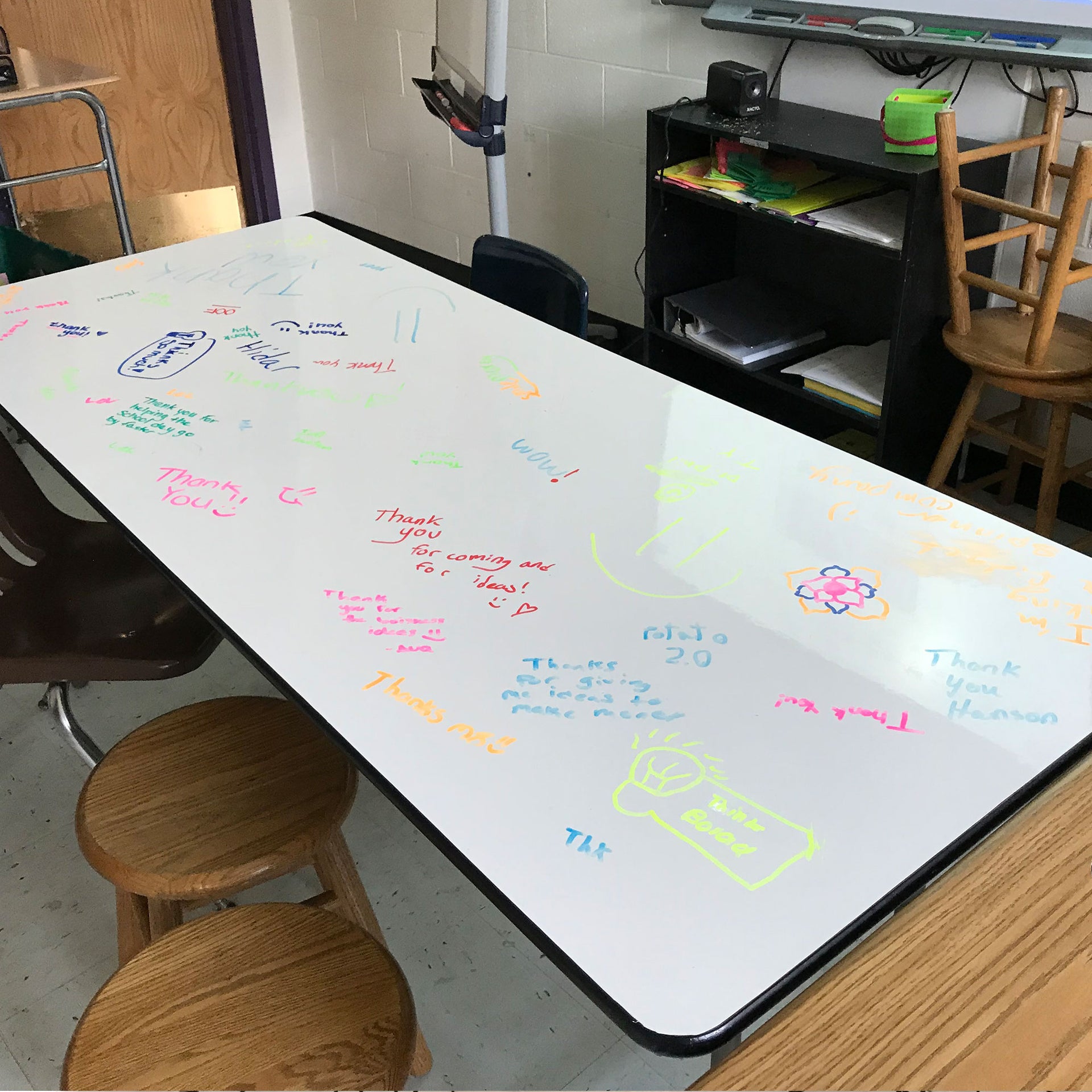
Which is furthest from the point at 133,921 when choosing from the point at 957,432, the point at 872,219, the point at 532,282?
the point at 872,219

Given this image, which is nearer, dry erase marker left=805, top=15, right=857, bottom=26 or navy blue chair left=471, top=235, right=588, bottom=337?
navy blue chair left=471, top=235, right=588, bottom=337

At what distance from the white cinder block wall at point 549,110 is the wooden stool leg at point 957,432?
61 centimetres

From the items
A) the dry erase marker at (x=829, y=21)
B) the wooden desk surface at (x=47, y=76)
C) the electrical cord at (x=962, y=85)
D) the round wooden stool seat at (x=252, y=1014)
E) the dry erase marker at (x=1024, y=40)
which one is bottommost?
the round wooden stool seat at (x=252, y=1014)

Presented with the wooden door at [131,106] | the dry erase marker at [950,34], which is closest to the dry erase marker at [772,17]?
the dry erase marker at [950,34]

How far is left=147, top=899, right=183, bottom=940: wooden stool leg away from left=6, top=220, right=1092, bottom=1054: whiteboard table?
471 millimetres

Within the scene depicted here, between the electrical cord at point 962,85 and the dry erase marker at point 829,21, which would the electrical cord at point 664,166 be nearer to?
the dry erase marker at point 829,21

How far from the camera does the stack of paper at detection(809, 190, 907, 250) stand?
95.1 inches

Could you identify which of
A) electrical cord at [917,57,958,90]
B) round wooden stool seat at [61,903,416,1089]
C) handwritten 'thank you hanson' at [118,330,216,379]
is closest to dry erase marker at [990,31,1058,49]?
electrical cord at [917,57,958,90]

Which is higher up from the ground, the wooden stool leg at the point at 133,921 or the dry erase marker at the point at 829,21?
the dry erase marker at the point at 829,21

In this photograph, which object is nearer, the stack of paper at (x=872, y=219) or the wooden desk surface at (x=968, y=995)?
the wooden desk surface at (x=968, y=995)

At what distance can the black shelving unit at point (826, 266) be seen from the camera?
2.40 meters

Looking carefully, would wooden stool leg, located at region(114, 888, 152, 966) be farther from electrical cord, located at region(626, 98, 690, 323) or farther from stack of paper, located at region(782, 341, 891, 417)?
electrical cord, located at region(626, 98, 690, 323)

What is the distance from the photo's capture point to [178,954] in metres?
1.11

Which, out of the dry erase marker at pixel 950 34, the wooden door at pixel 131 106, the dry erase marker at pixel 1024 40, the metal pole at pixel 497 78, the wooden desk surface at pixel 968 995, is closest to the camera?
the wooden desk surface at pixel 968 995
